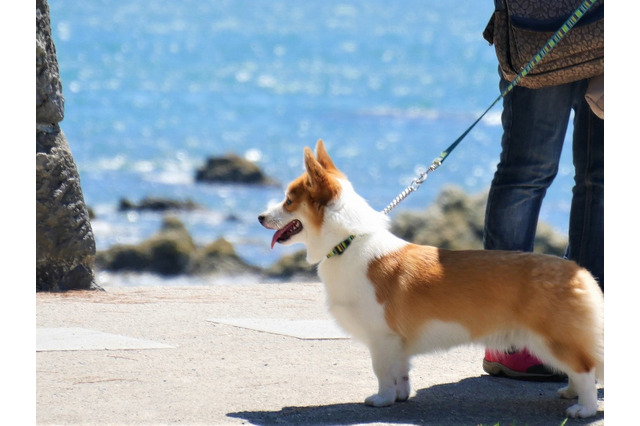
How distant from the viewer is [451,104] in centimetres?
3125

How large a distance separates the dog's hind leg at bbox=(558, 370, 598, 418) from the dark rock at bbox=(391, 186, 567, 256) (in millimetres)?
8740

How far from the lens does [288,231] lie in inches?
187

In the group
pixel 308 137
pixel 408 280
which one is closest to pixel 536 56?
pixel 408 280

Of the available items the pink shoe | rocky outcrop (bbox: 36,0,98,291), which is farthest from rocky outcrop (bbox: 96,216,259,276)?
the pink shoe

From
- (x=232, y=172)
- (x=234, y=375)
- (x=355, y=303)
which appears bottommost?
(x=234, y=375)

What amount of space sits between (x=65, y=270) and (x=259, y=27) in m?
36.7

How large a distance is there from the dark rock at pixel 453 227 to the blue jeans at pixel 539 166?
26.2 feet

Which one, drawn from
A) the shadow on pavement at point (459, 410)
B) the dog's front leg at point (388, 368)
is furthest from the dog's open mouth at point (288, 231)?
the shadow on pavement at point (459, 410)

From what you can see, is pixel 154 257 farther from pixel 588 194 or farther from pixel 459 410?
pixel 459 410

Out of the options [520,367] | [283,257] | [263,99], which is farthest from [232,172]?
[520,367]

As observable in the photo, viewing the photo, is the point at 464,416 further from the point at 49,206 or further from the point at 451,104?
the point at 451,104

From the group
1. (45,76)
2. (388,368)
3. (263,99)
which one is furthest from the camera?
(263,99)

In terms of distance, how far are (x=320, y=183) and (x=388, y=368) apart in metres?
0.94

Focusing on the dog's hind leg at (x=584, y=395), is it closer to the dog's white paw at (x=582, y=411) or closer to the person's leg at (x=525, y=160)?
the dog's white paw at (x=582, y=411)
